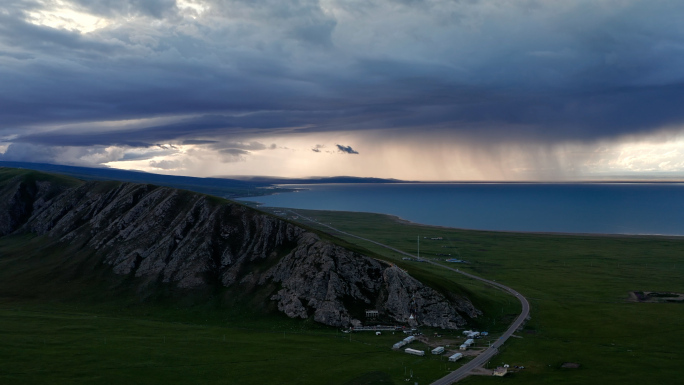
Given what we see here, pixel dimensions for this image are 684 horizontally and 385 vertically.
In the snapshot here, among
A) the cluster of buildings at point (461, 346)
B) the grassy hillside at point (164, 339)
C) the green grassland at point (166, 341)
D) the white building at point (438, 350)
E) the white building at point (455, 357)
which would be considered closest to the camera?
the green grassland at point (166, 341)

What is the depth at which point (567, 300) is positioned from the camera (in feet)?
513

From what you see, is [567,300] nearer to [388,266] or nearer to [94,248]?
[388,266]

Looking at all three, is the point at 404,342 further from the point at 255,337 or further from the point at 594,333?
the point at 594,333

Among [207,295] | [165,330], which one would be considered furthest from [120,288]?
[165,330]

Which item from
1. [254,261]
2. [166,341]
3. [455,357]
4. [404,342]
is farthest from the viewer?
[254,261]

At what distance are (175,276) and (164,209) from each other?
4162cm

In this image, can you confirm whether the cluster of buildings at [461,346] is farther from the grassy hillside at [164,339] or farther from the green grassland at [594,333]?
the green grassland at [594,333]

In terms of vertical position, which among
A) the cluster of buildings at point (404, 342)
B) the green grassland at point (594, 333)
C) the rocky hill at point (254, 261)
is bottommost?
the cluster of buildings at point (404, 342)

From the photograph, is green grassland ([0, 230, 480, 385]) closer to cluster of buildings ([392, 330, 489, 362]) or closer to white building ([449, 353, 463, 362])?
white building ([449, 353, 463, 362])

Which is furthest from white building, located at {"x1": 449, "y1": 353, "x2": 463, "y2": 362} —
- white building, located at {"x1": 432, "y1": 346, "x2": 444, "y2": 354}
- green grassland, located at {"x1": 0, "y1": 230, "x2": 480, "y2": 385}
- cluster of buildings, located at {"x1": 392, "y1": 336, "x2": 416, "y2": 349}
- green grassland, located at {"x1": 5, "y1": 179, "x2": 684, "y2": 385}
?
cluster of buildings, located at {"x1": 392, "y1": 336, "x2": 416, "y2": 349}

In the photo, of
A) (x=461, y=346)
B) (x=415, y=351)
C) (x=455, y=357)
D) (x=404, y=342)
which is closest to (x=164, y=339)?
(x=404, y=342)

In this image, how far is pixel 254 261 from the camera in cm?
15888

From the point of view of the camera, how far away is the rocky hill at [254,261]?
436 ft

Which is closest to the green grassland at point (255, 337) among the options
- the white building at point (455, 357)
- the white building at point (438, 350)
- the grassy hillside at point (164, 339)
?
the grassy hillside at point (164, 339)
